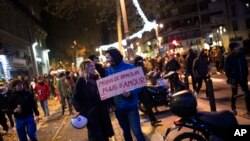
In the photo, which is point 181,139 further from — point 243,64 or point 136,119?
point 243,64

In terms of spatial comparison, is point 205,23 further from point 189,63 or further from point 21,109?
point 21,109

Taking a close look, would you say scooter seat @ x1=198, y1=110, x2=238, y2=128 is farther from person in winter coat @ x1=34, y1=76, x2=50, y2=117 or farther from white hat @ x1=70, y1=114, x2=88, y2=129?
person in winter coat @ x1=34, y1=76, x2=50, y2=117

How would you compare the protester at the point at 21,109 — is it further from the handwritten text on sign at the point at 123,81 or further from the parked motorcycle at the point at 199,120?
the parked motorcycle at the point at 199,120

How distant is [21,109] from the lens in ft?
30.4

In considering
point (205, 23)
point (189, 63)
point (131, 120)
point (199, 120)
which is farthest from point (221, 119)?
point (205, 23)

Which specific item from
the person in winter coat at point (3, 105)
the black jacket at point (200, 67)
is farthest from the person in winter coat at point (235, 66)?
the person in winter coat at point (3, 105)

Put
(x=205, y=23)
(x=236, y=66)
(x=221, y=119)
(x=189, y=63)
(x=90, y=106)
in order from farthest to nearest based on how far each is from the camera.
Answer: (x=205, y=23) → (x=189, y=63) → (x=236, y=66) → (x=90, y=106) → (x=221, y=119)

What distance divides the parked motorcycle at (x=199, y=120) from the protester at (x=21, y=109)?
163 inches

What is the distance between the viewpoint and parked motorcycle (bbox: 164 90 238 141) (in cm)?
573

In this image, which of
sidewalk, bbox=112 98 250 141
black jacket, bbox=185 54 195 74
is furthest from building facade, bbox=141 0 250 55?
sidewalk, bbox=112 98 250 141

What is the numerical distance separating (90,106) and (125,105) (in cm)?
58

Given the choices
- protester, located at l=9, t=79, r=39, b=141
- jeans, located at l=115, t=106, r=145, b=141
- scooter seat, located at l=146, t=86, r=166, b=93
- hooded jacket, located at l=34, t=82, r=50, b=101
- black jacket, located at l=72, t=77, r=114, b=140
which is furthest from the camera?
hooded jacket, located at l=34, t=82, r=50, b=101

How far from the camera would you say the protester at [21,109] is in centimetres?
925

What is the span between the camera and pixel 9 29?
34781 mm
